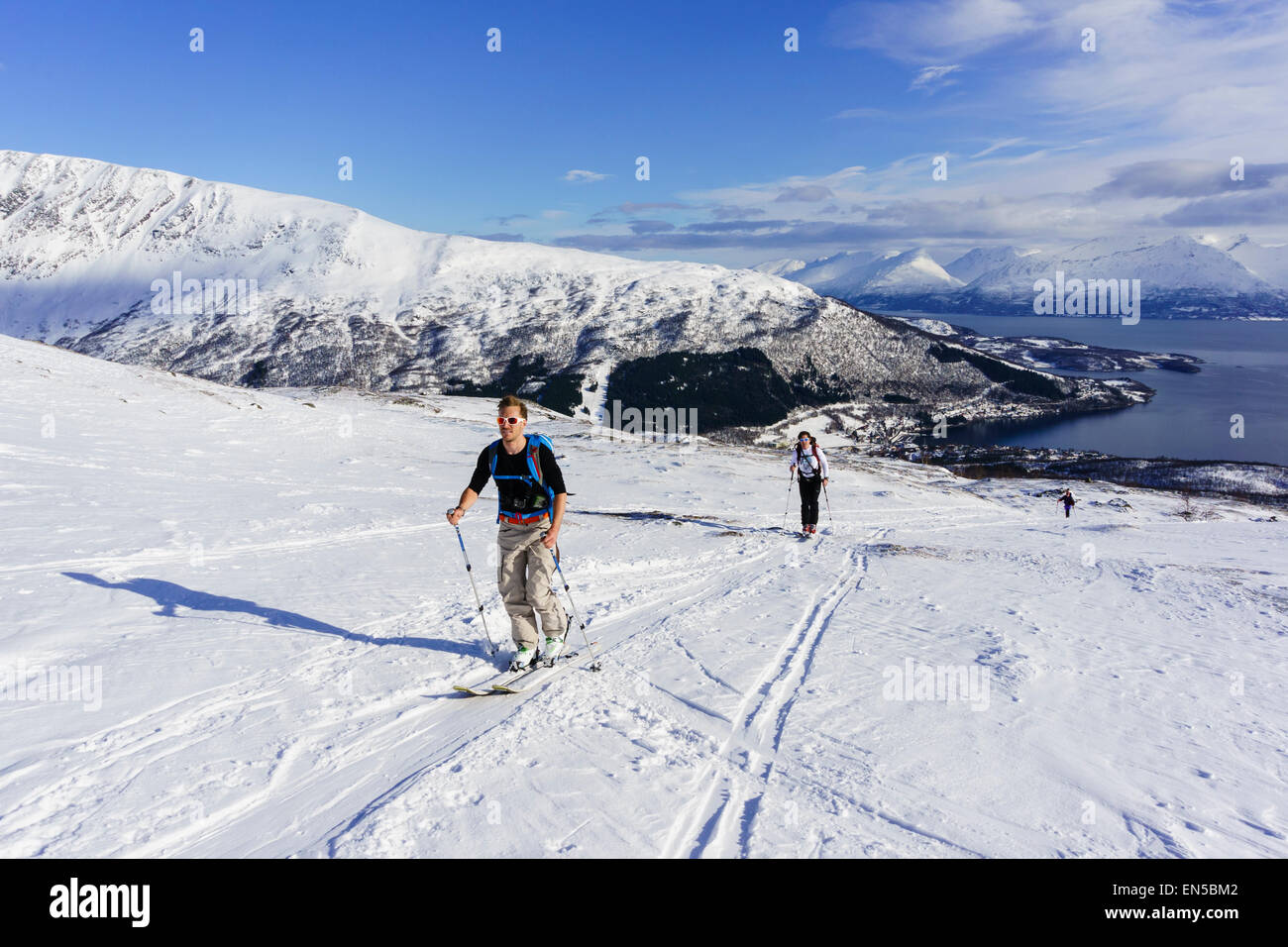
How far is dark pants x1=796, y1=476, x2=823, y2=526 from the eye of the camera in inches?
752

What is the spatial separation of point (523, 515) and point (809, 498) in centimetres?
1314

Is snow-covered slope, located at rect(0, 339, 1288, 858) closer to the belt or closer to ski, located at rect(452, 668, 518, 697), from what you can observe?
ski, located at rect(452, 668, 518, 697)

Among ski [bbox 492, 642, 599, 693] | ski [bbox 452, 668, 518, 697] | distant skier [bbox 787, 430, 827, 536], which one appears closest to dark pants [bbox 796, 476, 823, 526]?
distant skier [bbox 787, 430, 827, 536]

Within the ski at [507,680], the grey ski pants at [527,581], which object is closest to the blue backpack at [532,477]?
the grey ski pants at [527,581]

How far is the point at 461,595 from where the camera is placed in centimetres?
1109

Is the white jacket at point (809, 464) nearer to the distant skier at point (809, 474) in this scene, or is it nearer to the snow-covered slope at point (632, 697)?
the distant skier at point (809, 474)

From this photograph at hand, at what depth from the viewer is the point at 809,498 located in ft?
63.3

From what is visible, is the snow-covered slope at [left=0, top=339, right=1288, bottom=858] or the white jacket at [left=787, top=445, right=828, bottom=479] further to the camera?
the white jacket at [left=787, top=445, right=828, bottom=479]

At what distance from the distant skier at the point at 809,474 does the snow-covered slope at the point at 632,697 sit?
2.59 metres

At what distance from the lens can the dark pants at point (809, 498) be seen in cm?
1909

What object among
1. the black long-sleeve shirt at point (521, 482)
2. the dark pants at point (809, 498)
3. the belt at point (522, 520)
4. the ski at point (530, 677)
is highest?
the black long-sleeve shirt at point (521, 482)

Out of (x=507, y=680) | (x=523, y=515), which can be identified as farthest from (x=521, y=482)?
(x=507, y=680)
